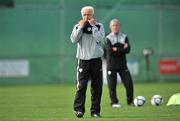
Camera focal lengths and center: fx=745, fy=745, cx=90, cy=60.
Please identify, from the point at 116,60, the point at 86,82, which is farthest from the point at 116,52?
the point at 86,82

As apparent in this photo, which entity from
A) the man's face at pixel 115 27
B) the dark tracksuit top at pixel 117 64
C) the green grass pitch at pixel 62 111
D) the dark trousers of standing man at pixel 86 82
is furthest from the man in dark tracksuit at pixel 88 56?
the dark tracksuit top at pixel 117 64

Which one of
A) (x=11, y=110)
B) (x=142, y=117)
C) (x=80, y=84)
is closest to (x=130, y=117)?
(x=142, y=117)

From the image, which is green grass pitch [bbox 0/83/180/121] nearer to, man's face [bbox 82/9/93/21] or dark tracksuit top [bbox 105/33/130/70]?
dark tracksuit top [bbox 105/33/130/70]

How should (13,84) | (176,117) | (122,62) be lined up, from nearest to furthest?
(176,117) < (122,62) < (13,84)

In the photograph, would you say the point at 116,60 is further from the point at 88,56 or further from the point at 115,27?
the point at 88,56

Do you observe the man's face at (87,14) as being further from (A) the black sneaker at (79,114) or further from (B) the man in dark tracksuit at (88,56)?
(A) the black sneaker at (79,114)

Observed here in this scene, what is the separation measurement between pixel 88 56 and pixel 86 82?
1.74 ft

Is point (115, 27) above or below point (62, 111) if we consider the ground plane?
above

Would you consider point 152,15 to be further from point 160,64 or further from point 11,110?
point 11,110

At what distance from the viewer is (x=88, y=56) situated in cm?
1434

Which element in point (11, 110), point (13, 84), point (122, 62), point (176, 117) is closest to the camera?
point (176, 117)

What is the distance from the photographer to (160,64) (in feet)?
101

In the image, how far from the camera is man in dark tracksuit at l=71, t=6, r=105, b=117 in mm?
14273

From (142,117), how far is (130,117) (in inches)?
9.1
